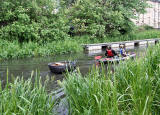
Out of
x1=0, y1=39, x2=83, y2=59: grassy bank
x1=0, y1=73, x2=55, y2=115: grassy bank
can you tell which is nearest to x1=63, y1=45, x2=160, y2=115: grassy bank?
x1=0, y1=73, x2=55, y2=115: grassy bank

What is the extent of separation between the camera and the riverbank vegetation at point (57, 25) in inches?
655

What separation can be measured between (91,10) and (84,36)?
320 cm

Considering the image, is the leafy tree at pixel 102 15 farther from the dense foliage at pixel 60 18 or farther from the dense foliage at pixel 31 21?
the dense foliage at pixel 31 21

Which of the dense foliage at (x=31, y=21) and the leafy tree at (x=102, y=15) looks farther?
the leafy tree at (x=102, y=15)

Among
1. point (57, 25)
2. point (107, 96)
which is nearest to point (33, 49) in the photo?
point (57, 25)

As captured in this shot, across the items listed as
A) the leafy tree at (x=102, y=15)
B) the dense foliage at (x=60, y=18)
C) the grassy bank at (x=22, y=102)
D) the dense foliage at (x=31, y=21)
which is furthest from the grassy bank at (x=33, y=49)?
the grassy bank at (x=22, y=102)

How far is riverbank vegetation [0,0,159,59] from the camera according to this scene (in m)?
16.6

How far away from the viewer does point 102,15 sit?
23.8 meters

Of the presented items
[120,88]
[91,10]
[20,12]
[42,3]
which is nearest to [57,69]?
[120,88]

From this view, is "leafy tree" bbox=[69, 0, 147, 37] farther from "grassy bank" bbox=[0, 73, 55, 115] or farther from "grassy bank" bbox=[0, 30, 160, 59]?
"grassy bank" bbox=[0, 73, 55, 115]

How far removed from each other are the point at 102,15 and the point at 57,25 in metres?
6.76

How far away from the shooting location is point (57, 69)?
927 cm

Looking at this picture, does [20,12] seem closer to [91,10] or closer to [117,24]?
[91,10]

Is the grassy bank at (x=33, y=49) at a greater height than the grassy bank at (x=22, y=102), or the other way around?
the grassy bank at (x=33, y=49)
